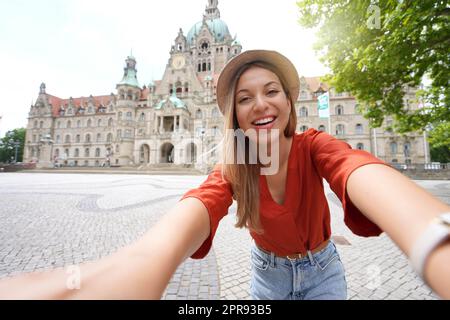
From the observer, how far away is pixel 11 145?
63.2 m

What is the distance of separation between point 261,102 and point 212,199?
0.67 meters

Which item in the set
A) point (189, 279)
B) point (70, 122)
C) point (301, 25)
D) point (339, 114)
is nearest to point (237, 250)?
point (189, 279)

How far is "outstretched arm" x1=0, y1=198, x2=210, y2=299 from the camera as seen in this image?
462 mm

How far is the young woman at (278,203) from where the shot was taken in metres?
0.68

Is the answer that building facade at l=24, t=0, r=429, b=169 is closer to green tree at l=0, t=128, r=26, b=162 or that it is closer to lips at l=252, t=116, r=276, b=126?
green tree at l=0, t=128, r=26, b=162

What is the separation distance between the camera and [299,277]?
4.54 feet

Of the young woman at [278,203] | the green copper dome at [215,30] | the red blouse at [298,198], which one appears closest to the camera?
the young woman at [278,203]

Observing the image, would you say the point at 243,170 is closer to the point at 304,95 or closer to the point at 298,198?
the point at 298,198

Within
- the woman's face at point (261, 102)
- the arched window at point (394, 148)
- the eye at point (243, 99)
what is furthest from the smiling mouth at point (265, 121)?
the arched window at point (394, 148)

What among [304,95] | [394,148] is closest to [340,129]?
[394,148]

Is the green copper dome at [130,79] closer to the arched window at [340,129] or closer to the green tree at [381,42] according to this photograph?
the arched window at [340,129]

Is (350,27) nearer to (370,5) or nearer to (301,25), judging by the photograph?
(370,5)

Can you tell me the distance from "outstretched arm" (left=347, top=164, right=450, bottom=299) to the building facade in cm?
2725

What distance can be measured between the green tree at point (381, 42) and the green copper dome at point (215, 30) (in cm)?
5297
